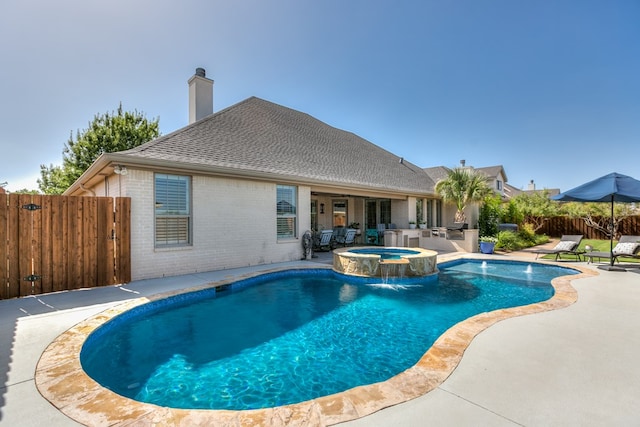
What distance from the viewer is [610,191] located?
8.31m

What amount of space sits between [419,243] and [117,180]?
13944 millimetres

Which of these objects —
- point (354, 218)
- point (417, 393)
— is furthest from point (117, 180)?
point (354, 218)

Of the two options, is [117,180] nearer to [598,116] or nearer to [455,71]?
[455,71]

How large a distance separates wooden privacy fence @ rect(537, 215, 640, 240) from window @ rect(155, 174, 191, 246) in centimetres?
2621

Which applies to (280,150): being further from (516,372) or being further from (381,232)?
(516,372)

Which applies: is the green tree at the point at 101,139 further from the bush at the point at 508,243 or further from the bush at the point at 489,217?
the bush at the point at 508,243

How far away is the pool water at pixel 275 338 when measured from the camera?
3.42 m

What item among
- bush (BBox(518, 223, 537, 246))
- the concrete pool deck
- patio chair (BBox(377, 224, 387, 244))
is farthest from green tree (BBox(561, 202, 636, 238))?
the concrete pool deck

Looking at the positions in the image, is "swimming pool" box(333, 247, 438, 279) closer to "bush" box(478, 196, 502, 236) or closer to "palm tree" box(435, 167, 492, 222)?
"palm tree" box(435, 167, 492, 222)

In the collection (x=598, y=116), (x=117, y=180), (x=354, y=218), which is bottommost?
(x=354, y=218)

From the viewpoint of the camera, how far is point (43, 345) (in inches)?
149

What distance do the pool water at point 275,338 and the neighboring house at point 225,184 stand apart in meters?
2.07

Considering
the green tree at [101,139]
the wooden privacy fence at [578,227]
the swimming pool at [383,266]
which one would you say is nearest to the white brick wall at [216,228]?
the swimming pool at [383,266]

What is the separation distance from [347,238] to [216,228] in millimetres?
7688
